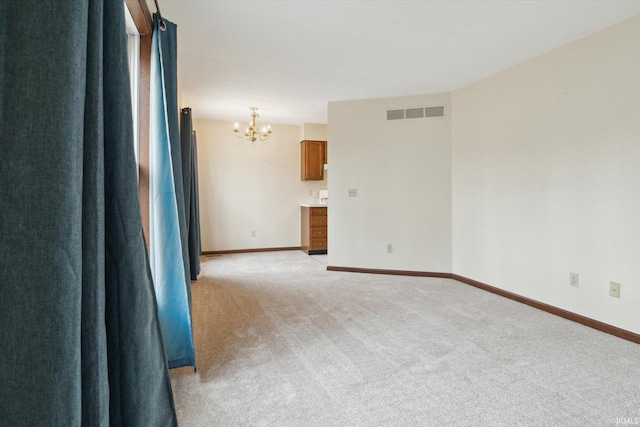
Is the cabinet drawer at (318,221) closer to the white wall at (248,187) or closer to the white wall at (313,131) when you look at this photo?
the white wall at (248,187)

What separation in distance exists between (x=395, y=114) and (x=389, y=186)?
1.01 m

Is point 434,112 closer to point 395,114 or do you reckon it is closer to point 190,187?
point 395,114

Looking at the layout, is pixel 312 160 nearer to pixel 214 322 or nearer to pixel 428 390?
pixel 214 322

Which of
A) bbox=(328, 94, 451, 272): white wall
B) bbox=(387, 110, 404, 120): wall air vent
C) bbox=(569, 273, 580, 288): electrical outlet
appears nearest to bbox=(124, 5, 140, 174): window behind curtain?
bbox=(328, 94, 451, 272): white wall

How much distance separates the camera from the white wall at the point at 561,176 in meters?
2.75

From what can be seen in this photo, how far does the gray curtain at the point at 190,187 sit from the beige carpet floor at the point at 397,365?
93 cm

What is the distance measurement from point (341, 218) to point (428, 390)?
3.33 meters

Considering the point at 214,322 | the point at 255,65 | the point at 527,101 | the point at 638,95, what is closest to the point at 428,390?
the point at 214,322

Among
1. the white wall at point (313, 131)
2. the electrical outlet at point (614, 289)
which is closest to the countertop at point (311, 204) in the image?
the white wall at point (313, 131)

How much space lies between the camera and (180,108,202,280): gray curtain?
4172mm

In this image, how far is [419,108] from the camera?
4766 millimetres

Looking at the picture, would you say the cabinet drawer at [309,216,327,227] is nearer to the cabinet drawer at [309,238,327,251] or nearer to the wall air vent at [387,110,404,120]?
the cabinet drawer at [309,238,327,251]

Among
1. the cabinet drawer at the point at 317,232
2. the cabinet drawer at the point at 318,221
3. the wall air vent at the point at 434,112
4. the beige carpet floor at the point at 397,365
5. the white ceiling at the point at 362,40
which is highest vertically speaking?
the white ceiling at the point at 362,40

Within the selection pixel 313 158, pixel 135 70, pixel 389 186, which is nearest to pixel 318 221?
pixel 313 158
